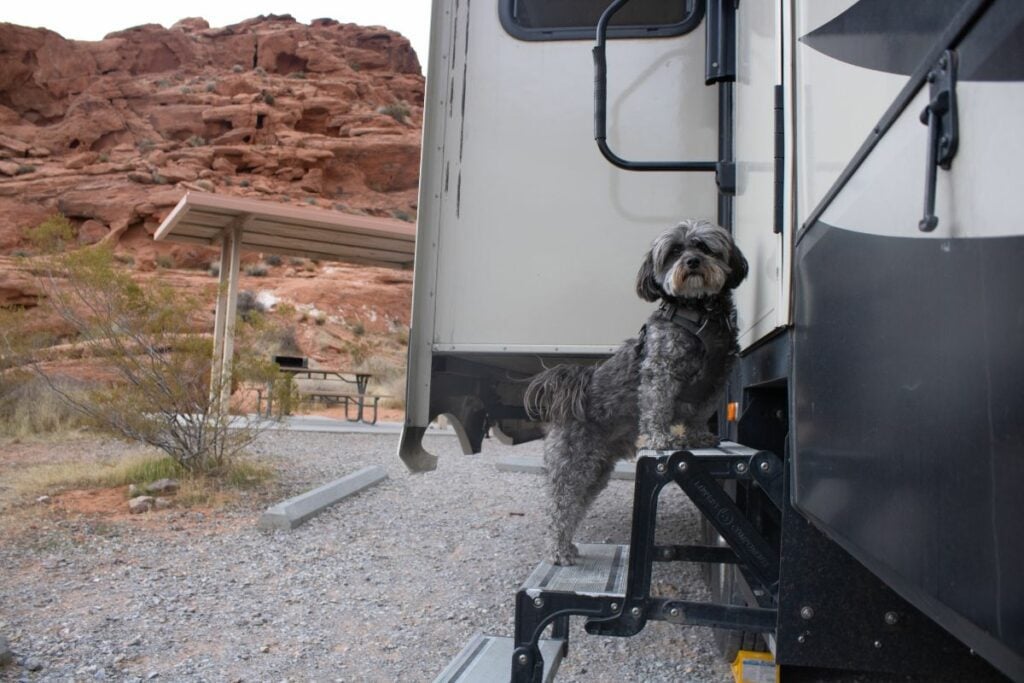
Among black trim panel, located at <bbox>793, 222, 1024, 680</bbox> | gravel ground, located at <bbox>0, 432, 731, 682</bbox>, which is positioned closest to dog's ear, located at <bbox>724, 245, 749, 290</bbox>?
black trim panel, located at <bbox>793, 222, 1024, 680</bbox>

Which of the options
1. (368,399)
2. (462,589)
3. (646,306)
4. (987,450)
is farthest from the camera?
(368,399)

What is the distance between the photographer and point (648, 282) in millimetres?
3000

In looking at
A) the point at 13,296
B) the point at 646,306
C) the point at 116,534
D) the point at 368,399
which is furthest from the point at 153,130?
A: the point at 646,306

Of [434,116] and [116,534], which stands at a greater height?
[434,116]

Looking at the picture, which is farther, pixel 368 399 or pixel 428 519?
pixel 368 399

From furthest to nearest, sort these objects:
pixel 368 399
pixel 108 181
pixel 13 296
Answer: pixel 108 181, pixel 13 296, pixel 368 399

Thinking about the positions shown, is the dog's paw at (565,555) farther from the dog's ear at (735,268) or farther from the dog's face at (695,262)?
the dog's ear at (735,268)

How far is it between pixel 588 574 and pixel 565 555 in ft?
1.16

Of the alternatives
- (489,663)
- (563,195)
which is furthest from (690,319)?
(489,663)

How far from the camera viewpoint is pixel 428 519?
662cm

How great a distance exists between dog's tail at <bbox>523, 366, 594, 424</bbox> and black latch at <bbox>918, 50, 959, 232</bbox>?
217cm

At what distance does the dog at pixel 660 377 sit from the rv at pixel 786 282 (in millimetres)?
120

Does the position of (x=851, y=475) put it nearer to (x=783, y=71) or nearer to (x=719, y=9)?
(x=783, y=71)

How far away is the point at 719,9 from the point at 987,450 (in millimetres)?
2390
